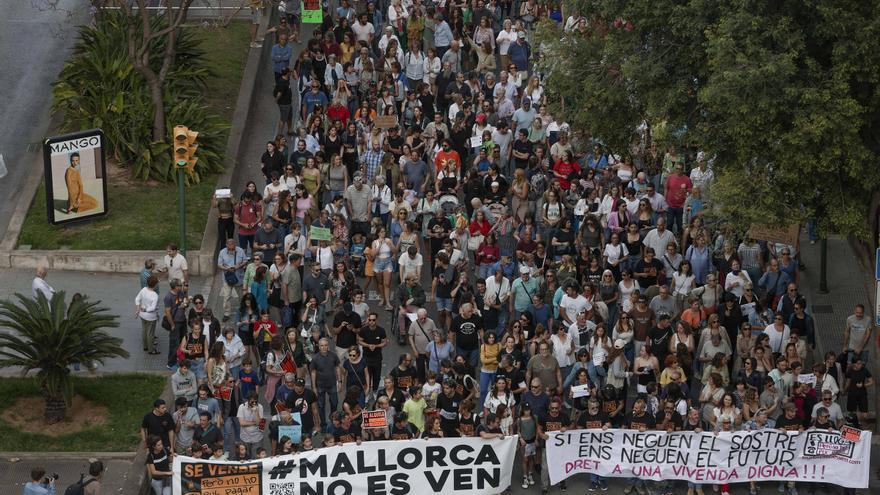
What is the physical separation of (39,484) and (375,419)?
437 centimetres

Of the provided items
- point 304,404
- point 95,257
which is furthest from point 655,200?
point 95,257

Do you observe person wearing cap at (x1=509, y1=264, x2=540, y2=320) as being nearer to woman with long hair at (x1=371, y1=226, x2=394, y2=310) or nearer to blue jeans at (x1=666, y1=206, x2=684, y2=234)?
woman with long hair at (x1=371, y1=226, x2=394, y2=310)

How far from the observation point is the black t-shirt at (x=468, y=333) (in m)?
24.9

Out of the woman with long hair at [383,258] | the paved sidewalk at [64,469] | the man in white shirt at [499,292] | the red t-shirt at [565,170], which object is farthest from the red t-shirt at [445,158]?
the paved sidewalk at [64,469]

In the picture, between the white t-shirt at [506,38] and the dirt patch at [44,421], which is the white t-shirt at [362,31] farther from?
the dirt patch at [44,421]

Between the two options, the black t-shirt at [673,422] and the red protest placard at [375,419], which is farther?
the black t-shirt at [673,422]

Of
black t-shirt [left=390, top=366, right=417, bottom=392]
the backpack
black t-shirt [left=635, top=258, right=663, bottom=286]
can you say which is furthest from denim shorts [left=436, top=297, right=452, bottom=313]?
the backpack

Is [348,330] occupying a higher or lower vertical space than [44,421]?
higher

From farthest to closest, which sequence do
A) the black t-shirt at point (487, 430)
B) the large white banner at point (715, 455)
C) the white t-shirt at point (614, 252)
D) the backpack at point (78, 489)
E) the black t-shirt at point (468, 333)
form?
the white t-shirt at point (614, 252) → the black t-shirt at point (468, 333) → the large white banner at point (715, 455) → the black t-shirt at point (487, 430) → the backpack at point (78, 489)

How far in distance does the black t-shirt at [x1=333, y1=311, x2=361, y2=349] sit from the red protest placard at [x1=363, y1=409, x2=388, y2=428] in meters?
2.23

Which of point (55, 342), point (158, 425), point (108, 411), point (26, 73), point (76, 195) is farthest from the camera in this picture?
point (26, 73)

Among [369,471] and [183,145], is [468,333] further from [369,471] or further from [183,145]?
[183,145]

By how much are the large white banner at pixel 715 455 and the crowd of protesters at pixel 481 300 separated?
21cm

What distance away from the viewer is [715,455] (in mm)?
22984
